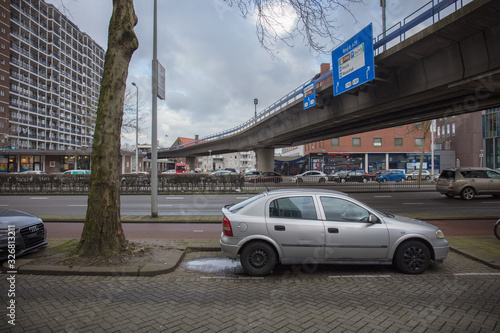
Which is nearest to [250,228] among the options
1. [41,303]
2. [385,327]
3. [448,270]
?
[385,327]

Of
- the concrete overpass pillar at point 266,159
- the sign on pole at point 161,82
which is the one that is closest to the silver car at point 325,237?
the sign on pole at point 161,82

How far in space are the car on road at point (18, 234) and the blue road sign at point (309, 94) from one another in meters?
15.9

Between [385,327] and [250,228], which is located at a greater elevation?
[250,228]

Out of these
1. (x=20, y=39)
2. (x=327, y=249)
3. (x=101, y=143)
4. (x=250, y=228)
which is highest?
(x=20, y=39)

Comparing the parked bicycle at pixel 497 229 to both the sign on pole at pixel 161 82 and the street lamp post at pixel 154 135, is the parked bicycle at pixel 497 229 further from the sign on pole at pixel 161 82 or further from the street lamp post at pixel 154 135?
the sign on pole at pixel 161 82

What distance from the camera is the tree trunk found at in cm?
554

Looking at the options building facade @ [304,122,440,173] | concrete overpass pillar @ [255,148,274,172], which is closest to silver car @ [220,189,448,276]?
concrete overpass pillar @ [255,148,274,172]

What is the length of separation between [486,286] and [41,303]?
6441mm

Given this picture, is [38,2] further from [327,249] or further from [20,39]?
[327,249]

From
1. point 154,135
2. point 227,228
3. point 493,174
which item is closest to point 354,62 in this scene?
point 154,135

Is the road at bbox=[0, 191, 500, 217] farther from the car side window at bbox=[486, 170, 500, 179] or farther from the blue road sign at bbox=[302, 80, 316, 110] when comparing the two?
the blue road sign at bbox=[302, 80, 316, 110]

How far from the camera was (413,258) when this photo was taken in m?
5.03

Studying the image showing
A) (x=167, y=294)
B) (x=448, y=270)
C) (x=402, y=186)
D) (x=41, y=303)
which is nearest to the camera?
(x=41, y=303)

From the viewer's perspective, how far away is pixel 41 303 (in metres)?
3.85
